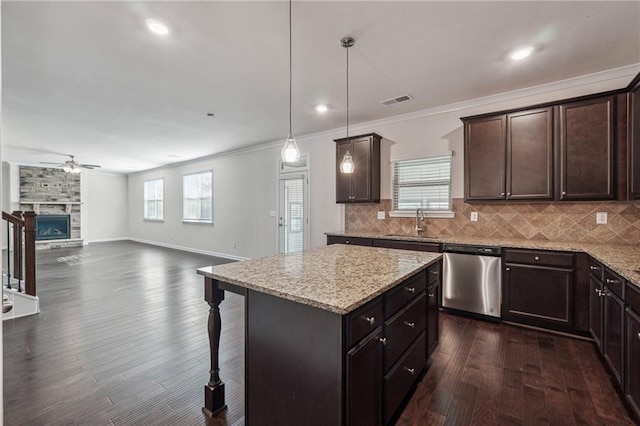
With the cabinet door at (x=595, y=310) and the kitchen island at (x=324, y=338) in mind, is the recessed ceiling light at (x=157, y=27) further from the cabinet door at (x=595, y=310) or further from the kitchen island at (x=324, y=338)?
the cabinet door at (x=595, y=310)

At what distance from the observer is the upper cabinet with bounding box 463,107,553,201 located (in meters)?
3.34

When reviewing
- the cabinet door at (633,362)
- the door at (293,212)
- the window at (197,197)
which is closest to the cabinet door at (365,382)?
the cabinet door at (633,362)

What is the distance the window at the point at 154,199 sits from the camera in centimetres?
977

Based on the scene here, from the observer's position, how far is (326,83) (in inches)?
138

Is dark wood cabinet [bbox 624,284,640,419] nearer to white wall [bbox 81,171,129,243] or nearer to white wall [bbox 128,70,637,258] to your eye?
white wall [bbox 128,70,637,258]

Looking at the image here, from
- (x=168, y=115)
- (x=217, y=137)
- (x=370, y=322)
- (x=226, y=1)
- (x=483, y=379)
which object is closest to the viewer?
(x=370, y=322)

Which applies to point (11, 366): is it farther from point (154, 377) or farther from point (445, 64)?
point (445, 64)

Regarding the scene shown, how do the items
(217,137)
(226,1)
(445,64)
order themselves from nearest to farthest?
(226,1), (445,64), (217,137)

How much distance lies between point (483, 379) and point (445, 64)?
285cm

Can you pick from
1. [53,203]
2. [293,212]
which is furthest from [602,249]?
[53,203]

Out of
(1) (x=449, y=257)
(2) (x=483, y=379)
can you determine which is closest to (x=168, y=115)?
(1) (x=449, y=257)

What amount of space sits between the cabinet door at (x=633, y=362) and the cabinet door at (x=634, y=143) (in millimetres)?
1481

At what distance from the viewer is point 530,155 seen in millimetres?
3414

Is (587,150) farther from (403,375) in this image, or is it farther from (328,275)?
(328,275)
